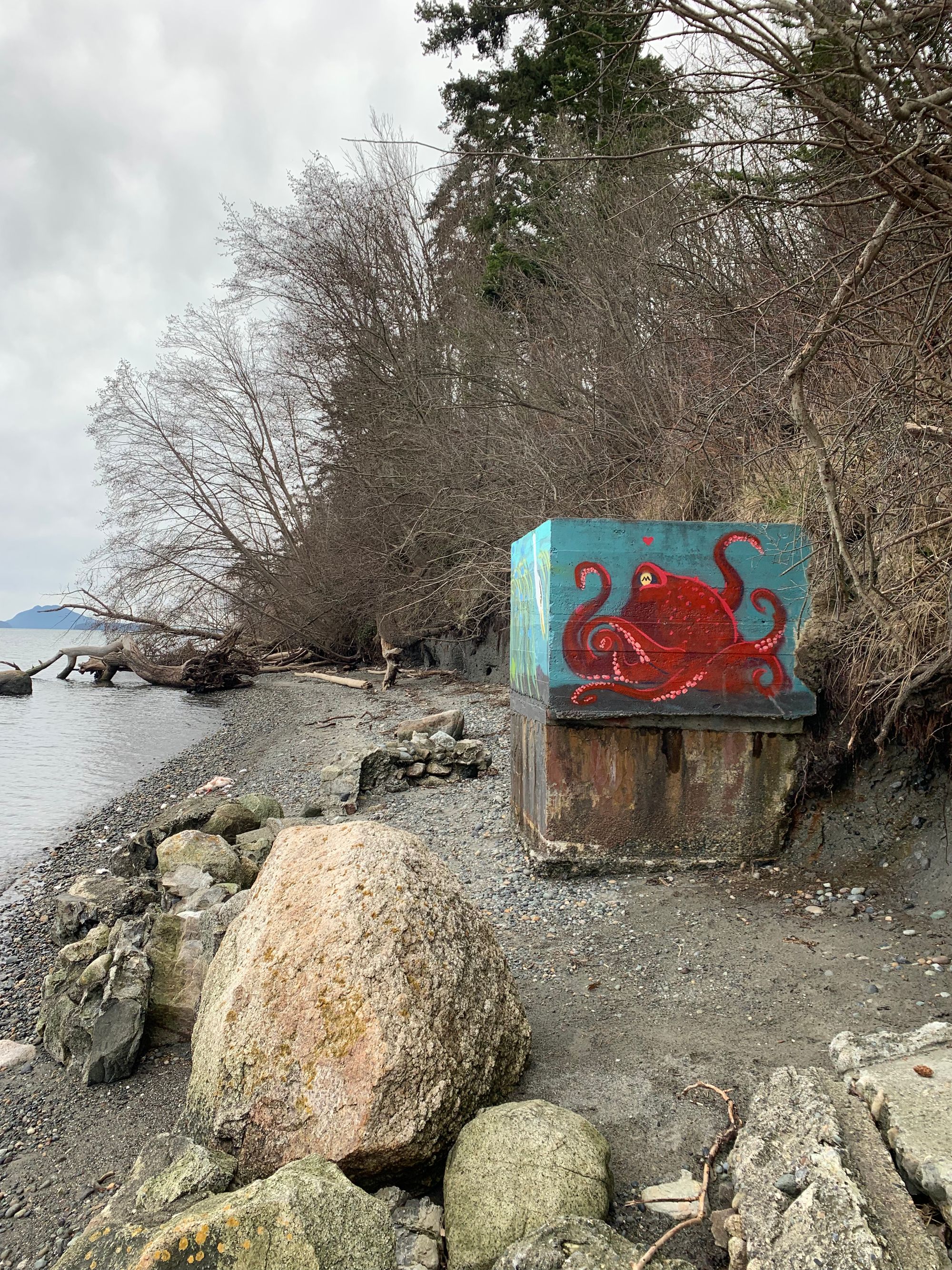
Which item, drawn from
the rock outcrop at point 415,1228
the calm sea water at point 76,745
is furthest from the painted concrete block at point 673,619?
the calm sea water at point 76,745

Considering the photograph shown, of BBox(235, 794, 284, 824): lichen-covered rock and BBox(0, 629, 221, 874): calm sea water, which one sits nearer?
BBox(235, 794, 284, 824): lichen-covered rock

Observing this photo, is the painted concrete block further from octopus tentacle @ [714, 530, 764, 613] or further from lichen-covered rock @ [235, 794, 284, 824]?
lichen-covered rock @ [235, 794, 284, 824]

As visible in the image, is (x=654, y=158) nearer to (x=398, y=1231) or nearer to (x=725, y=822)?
(x=725, y=822)

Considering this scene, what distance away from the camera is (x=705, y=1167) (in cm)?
289

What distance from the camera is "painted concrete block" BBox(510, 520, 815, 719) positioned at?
231 inches

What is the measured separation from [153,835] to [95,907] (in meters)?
1.90

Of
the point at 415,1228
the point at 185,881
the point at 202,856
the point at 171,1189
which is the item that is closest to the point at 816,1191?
the point at 415,1228

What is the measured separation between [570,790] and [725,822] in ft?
3.75

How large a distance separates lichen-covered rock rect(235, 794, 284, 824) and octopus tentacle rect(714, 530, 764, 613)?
4981mm

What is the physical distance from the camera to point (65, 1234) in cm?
310

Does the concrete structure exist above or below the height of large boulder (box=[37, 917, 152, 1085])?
above

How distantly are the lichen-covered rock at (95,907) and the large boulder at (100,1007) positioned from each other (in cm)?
91

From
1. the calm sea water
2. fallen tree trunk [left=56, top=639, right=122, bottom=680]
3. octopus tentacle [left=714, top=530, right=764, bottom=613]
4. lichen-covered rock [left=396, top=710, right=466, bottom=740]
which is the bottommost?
the calm sea water

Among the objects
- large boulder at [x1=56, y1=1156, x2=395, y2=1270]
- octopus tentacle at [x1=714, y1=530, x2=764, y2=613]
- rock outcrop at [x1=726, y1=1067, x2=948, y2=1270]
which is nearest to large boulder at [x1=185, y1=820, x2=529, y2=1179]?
large boulder at [x1=56, y1=1156, x2=395, y2=1270]
